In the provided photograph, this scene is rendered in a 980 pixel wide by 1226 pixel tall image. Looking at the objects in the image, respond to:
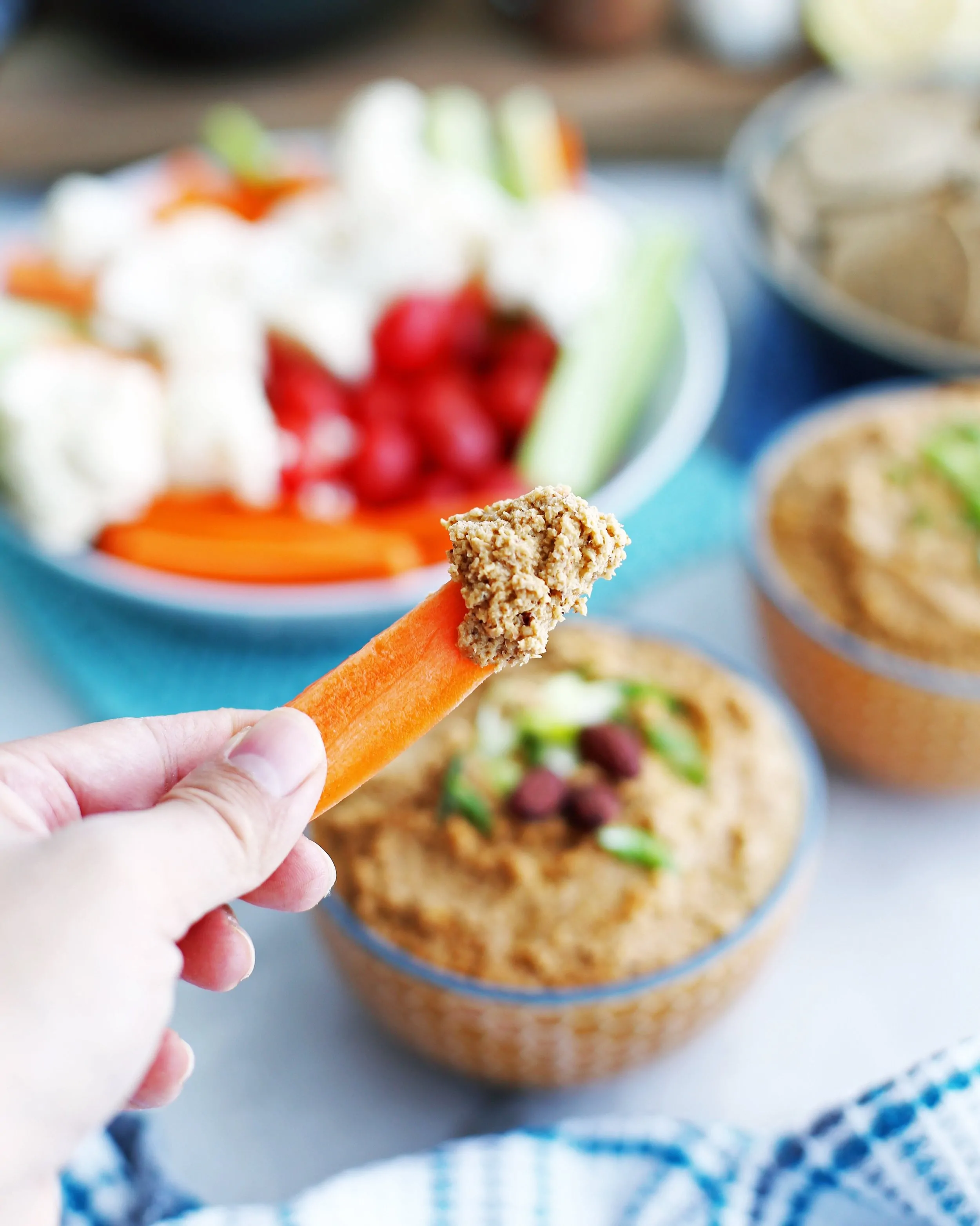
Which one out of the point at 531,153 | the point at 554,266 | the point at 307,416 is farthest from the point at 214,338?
the point at 531,153

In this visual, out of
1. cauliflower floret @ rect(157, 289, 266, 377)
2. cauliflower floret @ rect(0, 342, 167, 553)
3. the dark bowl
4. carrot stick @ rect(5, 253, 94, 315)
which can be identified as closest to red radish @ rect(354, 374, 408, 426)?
cauliflower floret @ rect(157, 289, 266, 377)

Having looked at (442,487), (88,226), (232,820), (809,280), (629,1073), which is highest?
(232,820)

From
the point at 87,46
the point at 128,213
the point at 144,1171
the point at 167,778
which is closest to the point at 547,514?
the point at 167,778

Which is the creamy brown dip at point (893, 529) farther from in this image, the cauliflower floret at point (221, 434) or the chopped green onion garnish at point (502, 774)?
the cauliflower floret at point (221, 434)

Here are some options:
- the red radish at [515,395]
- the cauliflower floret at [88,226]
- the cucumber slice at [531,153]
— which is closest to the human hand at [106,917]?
the red radish at [515,395]

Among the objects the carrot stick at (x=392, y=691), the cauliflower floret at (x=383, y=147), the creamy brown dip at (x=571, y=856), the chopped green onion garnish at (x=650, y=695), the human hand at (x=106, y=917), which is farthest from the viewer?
the cauliflower floret at (x=383, y=147)

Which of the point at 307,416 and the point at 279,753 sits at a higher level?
the point at 279,753

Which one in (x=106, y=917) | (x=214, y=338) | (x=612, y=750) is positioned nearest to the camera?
(x=106, y=917)

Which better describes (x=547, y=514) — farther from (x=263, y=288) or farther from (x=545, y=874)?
(x=263, y=288)

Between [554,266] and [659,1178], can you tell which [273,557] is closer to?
[554,266]
